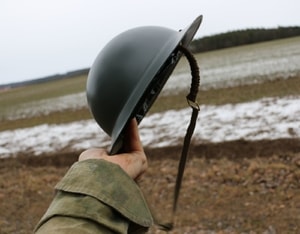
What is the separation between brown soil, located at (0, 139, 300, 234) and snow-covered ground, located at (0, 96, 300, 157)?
3.77 feet

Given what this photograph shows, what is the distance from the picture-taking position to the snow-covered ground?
11312mm

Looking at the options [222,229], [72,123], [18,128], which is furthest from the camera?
[18,128]

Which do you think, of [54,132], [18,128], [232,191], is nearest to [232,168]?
[232,191]

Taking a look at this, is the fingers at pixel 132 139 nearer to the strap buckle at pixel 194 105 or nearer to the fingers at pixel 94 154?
the fingers at pixel 94 154

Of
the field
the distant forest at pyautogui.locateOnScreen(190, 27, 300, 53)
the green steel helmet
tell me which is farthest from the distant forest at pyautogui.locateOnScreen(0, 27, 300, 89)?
the green steel helmet

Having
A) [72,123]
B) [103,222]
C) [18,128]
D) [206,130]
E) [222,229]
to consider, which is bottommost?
[18,128]

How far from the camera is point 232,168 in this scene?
8086mm

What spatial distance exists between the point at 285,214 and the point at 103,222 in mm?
5617

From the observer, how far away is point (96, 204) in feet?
2.98

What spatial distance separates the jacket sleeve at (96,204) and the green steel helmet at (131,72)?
0.22 meters

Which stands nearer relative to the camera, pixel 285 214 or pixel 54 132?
pixel 285 214

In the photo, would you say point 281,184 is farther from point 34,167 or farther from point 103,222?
point 34,167

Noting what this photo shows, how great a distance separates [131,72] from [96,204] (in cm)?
58

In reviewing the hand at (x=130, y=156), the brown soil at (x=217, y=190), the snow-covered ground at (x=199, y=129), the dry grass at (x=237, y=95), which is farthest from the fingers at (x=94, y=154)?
the dry grass at (x=237, y=95)
